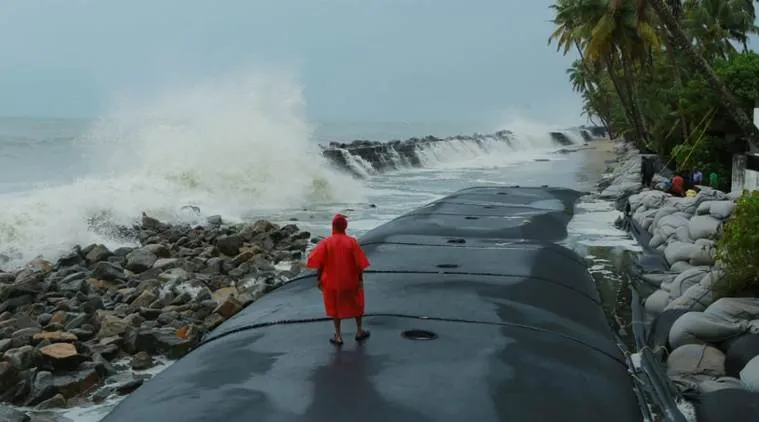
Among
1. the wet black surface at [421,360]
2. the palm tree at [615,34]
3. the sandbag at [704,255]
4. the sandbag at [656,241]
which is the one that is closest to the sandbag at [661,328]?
the wet black surface at [421,360]

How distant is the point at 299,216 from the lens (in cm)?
2359

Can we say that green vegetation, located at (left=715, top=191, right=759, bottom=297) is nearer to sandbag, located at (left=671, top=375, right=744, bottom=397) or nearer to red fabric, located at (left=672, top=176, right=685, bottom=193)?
sandbag, located at (left=671, top=375, right=744, bottom=397)

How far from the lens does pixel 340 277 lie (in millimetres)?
4973

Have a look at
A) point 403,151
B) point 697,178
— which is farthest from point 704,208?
point 403,151

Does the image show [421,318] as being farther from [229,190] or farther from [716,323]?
[229,190]

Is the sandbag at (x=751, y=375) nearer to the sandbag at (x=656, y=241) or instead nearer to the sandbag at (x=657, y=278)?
the sandbag at (x=657, y=278)

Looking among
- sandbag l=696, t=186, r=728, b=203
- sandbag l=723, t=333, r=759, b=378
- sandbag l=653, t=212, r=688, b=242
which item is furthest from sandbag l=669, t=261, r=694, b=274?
sandbag l=723, t=333, r=759, b=378

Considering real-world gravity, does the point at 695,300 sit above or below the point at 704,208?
below

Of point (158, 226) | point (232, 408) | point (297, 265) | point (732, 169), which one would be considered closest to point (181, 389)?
point (232, 408)

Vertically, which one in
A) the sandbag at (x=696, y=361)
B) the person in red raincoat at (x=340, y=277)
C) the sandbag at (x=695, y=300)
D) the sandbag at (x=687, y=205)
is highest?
the person in red raincoat at (x=340, y=277)

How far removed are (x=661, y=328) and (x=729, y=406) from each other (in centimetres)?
259

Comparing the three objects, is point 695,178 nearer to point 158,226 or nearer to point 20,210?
point 158,226

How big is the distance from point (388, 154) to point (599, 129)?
62792 mm

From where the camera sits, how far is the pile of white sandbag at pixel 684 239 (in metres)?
8.59
